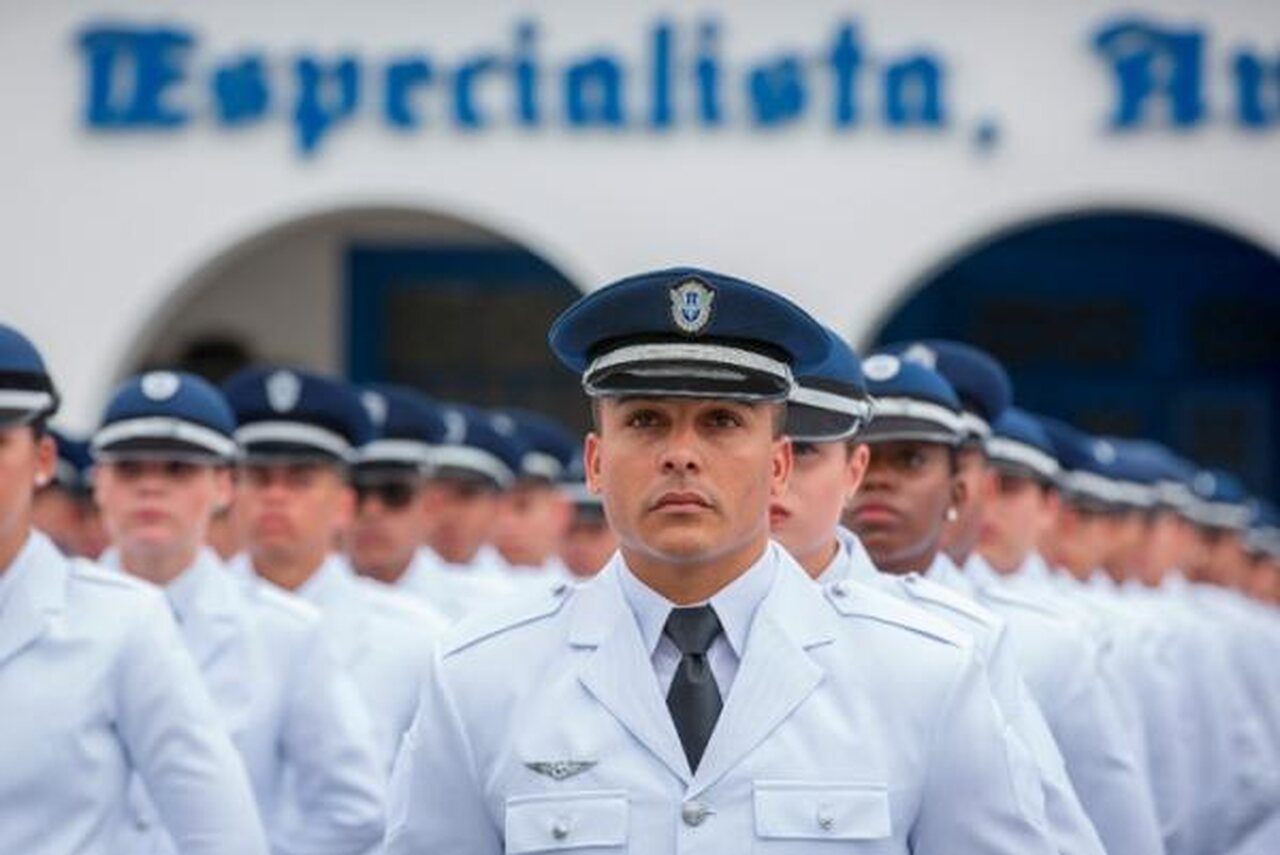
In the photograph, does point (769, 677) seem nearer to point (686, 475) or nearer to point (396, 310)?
point (686, 475)

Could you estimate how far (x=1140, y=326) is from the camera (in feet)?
74.8

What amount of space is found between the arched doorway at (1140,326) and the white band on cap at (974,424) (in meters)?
14.8

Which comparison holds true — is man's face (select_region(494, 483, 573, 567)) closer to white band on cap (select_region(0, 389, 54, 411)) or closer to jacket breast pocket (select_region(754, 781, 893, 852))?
white band on cap (select_region(0, 389, 54, 411))

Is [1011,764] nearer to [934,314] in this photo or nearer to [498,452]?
[498,452]

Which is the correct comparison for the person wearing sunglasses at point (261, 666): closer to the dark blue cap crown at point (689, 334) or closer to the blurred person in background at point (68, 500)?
the blurred person in background at point (68, 500)

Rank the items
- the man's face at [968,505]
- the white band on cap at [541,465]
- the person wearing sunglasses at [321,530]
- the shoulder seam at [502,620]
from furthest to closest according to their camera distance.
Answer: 1. the white band on cap at [541,465]
2. the person wearing sunglasses at [321,530]
3. the man's face at [968,505]
4. the shoulder seam at [502,620]

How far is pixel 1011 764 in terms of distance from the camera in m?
4.45

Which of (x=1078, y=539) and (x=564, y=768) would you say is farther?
(x=1078, y=539)

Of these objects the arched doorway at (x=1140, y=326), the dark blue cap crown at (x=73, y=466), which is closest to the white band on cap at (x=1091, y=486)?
the dark blue cap crown at (x=73, y=466)

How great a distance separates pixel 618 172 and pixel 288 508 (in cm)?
1128

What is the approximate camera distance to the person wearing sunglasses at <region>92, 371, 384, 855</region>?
7.43m

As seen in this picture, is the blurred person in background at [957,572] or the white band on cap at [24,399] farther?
the blurred person in background at [957,572]

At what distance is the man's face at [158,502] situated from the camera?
767 centimetres

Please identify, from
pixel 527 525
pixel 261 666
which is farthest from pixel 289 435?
pixel 527 525
